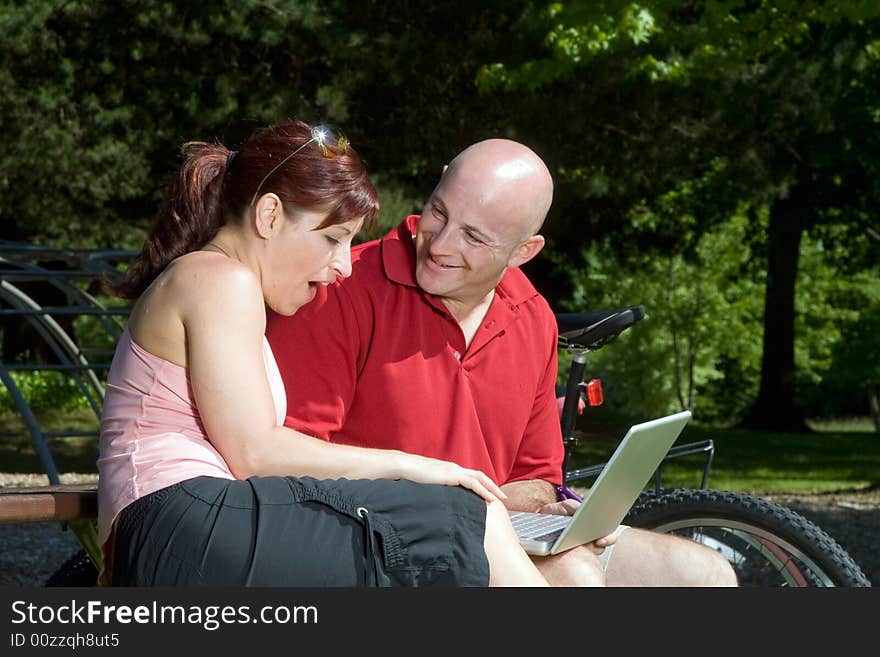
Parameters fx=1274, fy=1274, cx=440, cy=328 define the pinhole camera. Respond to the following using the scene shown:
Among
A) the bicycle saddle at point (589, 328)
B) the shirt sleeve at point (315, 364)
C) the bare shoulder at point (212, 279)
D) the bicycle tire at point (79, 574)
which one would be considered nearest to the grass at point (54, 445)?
the bicycle saddle at point (589, 328)

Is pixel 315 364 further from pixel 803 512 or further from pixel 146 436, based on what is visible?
pixel 803 512

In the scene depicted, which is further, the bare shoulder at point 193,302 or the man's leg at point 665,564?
the man's leg at point 665,564

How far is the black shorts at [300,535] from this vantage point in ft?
7.15

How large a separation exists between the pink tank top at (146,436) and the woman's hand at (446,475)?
27 centimetres

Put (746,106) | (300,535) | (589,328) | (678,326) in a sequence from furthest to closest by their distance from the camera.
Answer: (678,326) < (746,106) < (589,328) < (300,535)

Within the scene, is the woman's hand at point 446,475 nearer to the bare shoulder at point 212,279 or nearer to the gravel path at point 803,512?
the bare shoulder at point 212,279

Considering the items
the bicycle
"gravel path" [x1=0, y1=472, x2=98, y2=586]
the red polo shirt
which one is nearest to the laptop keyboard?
the red polo shirt

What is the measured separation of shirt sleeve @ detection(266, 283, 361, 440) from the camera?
275cm

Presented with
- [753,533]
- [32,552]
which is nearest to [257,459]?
[753,533]

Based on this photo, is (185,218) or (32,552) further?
(32,552)

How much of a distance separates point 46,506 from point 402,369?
80 cm

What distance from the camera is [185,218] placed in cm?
258

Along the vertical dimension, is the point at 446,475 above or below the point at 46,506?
above

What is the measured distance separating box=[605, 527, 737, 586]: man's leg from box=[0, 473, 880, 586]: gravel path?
330 cm
